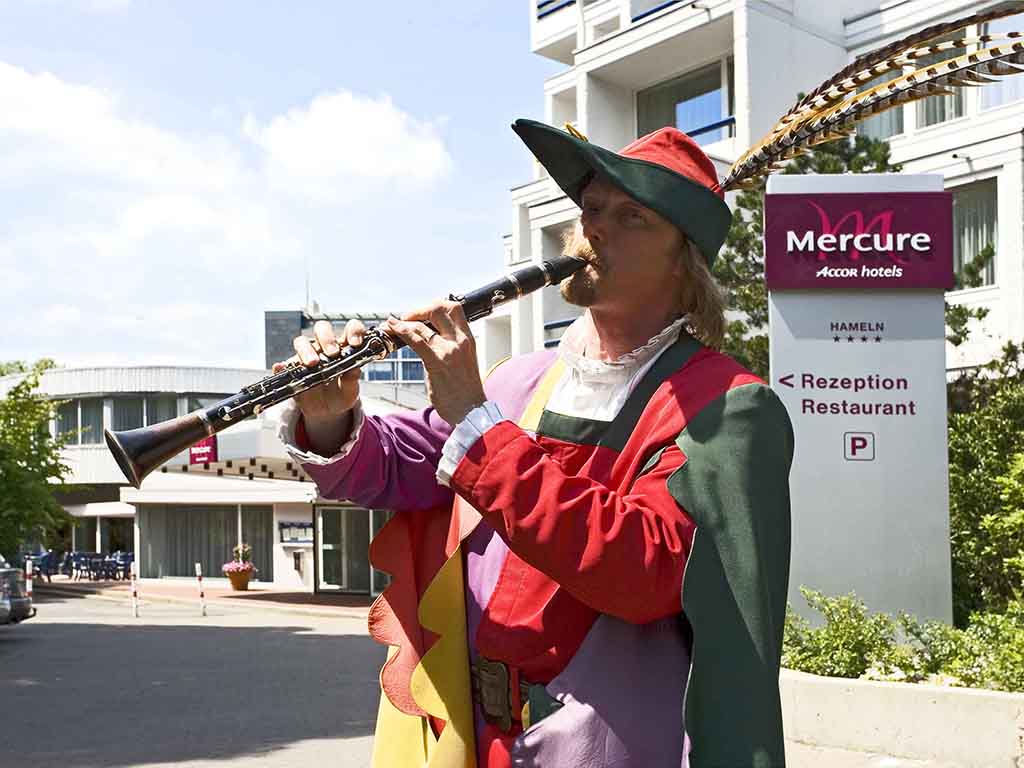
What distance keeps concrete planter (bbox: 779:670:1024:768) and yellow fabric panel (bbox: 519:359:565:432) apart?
4.04 m

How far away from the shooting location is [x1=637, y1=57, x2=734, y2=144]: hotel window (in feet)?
76.1

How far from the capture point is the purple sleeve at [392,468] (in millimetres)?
2363

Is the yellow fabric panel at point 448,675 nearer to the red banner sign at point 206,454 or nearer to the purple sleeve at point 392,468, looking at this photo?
the purple sleeve at point 392,468

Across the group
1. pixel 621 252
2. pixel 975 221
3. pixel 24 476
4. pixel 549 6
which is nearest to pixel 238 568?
pixel 24 476

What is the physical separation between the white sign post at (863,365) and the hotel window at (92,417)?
37993 mm

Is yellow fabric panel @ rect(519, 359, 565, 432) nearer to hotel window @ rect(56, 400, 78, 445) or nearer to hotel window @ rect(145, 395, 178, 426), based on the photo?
hotel window @ rect(145, 395, 178, 426)

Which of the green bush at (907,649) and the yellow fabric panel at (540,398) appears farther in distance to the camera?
the green bush at (907,649)

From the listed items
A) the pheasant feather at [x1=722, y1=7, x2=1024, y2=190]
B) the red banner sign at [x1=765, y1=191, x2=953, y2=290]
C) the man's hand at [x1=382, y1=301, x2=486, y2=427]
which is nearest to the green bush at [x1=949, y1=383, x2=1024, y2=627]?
the red banner sign at [x1=765, y1=191, x2=953, y2=290]

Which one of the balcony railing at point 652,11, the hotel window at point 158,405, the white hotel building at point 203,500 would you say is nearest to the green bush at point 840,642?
the white hotel building at point 203,500

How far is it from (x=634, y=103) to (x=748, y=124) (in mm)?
4759

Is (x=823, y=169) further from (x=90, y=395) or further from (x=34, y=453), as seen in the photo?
(x=90, y=395)

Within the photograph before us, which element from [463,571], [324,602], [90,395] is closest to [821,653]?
[463,571]

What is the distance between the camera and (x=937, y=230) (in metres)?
9.60

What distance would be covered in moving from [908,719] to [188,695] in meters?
6.76
